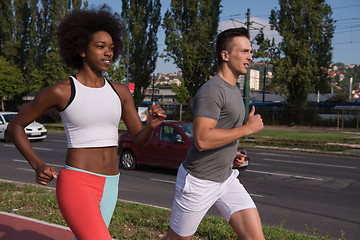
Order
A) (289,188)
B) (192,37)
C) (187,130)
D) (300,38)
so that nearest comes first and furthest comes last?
(289,188), (187,130), (300,38), (192,37)

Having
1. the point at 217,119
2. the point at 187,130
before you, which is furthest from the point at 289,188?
the point at 217,119

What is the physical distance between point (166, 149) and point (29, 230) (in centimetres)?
609

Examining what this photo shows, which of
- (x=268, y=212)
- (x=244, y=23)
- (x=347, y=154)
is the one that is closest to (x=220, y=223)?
(x=268, y=212)

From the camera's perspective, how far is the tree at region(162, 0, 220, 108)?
122ft

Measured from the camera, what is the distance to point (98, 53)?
8.52ft

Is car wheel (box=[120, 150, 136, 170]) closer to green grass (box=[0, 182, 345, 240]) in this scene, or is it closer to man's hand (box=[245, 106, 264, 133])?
green grass (box=[0, 182, 345, 240])

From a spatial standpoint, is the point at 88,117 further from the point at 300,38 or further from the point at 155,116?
the point at 300,38

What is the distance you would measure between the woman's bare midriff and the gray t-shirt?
659 mm

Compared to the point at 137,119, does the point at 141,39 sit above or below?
above

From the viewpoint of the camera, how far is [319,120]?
36.8m

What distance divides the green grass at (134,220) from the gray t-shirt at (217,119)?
6.21 feet

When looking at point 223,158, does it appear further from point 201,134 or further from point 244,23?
point 244,23

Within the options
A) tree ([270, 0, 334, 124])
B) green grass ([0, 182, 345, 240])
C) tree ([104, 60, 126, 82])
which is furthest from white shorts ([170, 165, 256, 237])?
tree ([270, 0, 334, 124])

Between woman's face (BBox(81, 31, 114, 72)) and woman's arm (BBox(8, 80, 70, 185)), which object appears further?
woman's face (BBox(81, 31, 114, 72))
